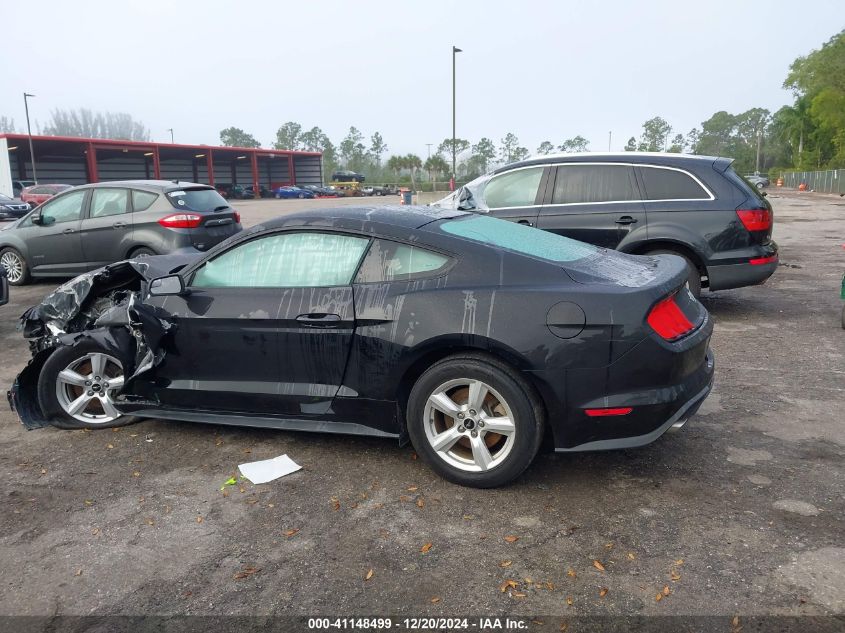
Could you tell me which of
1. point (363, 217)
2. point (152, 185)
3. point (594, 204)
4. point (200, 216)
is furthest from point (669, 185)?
point (152, 185)

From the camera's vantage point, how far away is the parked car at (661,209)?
Answer: 7215mm

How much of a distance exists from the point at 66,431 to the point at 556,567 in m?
3.56

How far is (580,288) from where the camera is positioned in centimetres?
358

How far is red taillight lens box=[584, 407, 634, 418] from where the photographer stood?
3.48 metres

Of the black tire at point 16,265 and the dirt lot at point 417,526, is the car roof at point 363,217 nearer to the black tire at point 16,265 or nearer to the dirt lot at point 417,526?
the dirt lot at point 417,526

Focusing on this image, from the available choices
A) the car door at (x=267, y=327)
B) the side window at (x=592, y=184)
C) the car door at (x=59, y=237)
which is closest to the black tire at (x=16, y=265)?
the car door at (x=59, y=237)

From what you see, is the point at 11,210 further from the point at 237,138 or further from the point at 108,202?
the point at 237,138

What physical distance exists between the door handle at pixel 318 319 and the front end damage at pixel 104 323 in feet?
3.14

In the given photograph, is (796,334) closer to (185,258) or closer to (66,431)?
(185,258)

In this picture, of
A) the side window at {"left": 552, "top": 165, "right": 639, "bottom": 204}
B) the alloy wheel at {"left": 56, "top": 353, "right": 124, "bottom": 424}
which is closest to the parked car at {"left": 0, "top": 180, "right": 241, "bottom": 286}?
the alloy wheel at {"left": 56, "top": 353, "right": 124, "bottom": 424}

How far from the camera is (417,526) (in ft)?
11.2

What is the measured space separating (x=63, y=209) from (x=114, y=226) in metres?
1.12

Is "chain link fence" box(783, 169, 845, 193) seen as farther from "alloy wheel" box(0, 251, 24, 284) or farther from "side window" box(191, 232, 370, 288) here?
"side window" box(191, 232, 370, 288)

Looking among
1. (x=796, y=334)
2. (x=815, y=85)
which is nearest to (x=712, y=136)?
(x=815, y=85)
